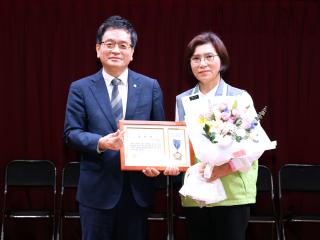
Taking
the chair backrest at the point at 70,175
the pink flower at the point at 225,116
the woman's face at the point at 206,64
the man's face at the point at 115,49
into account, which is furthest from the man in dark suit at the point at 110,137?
the chair backrest at the point at 70,175

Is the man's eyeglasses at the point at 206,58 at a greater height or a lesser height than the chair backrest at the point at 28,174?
greater

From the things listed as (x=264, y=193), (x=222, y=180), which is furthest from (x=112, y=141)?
(x=264, y=193)

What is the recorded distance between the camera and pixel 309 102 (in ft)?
20.1

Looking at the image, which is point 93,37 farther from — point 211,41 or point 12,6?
point 211,41

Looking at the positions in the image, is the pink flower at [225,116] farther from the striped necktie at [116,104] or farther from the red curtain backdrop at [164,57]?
the red curtain backdrop at [164,57]

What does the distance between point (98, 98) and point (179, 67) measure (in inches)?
121

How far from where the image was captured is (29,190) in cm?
600

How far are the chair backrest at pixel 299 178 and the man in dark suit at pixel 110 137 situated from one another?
3041 millimetres

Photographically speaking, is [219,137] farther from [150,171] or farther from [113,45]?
[113,45]

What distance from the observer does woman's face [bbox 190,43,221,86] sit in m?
3.21

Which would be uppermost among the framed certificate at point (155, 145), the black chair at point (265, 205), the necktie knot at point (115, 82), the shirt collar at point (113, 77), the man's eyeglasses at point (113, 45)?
the man's eyeglasses at point (113, 45)

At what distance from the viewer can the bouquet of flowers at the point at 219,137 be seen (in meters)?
2.87

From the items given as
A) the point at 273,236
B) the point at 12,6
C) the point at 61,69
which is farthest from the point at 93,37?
the point at 273,236

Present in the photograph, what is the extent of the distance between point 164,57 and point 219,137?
131 inches
